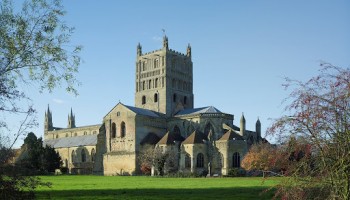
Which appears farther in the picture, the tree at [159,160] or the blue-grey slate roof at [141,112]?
the blue-grey slate roof at [141,112]

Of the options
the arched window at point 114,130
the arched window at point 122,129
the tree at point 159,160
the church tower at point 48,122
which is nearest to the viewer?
the tree at point 159,160

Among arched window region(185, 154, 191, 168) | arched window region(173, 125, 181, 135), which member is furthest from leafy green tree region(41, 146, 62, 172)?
arched window region(185, 154, 191, 168)

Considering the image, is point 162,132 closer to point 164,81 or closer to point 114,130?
point 114,130

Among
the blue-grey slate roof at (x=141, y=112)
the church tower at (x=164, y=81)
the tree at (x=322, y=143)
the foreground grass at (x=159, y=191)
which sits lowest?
the foreground grass at (x=159, y=191)

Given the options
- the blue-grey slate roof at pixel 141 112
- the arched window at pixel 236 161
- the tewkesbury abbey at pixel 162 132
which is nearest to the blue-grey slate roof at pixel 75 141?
the tewkesbury abbey at pixel 162 132

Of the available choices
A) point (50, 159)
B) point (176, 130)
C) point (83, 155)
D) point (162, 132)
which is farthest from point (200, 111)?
point (50, 159)

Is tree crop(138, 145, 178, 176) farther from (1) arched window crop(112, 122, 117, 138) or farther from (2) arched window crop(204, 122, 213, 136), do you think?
(1) arched window crop(112, 122, 117, 138)

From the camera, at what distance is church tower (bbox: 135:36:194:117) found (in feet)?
301

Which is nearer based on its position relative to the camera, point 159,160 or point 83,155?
point 159,160

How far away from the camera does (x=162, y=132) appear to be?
3287 inches

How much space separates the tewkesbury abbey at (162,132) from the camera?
2739 inches

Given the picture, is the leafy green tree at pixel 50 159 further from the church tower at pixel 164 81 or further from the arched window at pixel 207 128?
the arched window at pixel 207 128

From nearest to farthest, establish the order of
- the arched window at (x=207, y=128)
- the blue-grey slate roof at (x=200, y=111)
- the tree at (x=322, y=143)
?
the tree at (x=322, y=143) → the arched window at (x=207, y=128) → the blue-grey slate roof at (x=200, y=111)

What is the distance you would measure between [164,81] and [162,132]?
13.3m
